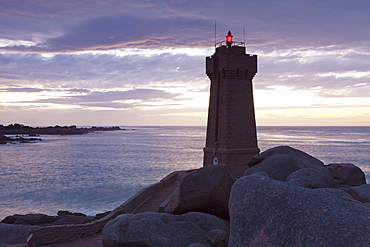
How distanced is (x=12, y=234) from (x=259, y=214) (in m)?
13.7

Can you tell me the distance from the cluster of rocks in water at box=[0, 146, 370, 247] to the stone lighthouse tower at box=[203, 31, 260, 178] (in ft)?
29.5

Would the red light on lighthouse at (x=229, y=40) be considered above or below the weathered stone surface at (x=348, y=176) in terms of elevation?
above

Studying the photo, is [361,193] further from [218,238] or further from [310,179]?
[218,238]

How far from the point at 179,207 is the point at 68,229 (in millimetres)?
4413

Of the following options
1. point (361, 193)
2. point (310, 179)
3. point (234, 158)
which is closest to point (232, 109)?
point (234, 158)

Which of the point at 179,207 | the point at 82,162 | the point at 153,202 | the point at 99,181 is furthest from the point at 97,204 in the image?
the point at 82,162

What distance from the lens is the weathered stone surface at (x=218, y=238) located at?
7992mm

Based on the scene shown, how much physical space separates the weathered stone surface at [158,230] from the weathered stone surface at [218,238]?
32 cm

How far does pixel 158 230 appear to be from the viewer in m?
8.67

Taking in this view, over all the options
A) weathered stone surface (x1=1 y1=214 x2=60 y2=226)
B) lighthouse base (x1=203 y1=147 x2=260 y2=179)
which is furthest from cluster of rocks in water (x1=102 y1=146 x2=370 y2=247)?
weathered stone surface (x1=1 y1=214 x2=60 y2=226)

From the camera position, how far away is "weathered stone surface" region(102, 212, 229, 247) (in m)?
8.43

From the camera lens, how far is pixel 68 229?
11945 mm

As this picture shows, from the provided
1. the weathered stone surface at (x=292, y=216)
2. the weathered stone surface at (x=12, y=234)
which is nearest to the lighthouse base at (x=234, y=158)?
the weathered stone surface at (x=12, y=234)

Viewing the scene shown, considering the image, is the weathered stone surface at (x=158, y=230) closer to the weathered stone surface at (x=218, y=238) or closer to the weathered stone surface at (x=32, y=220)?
the weathered stone surface at (x=218, y=238)
